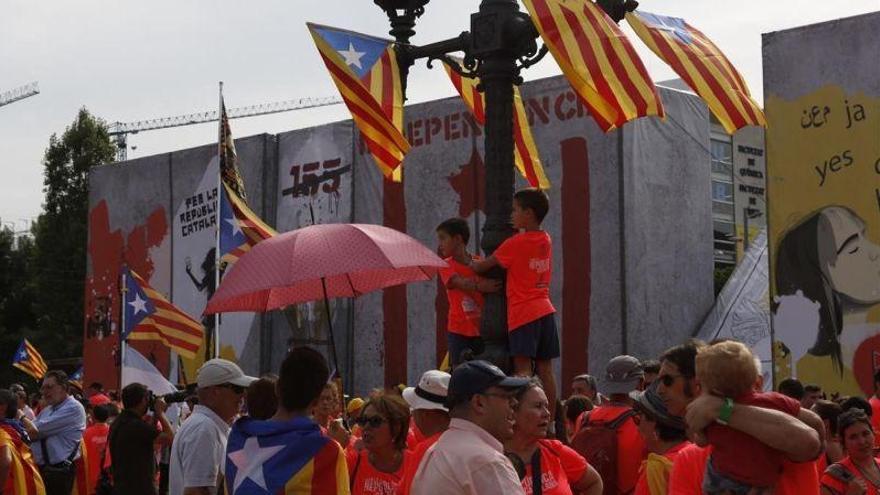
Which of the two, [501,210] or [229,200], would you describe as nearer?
[501,210]

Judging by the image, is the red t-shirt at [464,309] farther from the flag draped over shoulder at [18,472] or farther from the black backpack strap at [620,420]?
the flag draped over shoulder at [18,472]

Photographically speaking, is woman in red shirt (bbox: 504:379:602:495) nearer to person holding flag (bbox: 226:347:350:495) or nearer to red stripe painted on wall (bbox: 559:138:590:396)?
person holding flag (bbox: 226:347:350:495)

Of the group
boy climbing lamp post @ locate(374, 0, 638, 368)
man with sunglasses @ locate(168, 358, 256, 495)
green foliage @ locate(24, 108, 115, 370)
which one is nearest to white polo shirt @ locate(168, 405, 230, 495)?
man with sunglasses @ locate(168, 358, 256, 495)

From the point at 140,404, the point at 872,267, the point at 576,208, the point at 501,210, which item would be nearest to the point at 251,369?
the point at 576,208

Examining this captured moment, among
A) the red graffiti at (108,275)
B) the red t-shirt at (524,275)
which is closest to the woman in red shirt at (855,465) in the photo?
the red t-shirt at (524,275)

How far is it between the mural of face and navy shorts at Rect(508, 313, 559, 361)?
45.5 ft

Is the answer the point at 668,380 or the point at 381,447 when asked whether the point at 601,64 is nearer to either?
the point at 381,447

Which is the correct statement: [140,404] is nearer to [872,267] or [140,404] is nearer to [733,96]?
[733,96]

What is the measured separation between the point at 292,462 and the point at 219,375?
187cm

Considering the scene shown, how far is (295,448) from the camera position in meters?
6.14

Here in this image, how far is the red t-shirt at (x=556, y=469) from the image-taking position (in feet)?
20.1

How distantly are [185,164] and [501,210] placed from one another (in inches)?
1111

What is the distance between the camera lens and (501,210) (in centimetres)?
886

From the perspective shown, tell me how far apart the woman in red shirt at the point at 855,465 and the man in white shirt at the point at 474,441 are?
313cm
